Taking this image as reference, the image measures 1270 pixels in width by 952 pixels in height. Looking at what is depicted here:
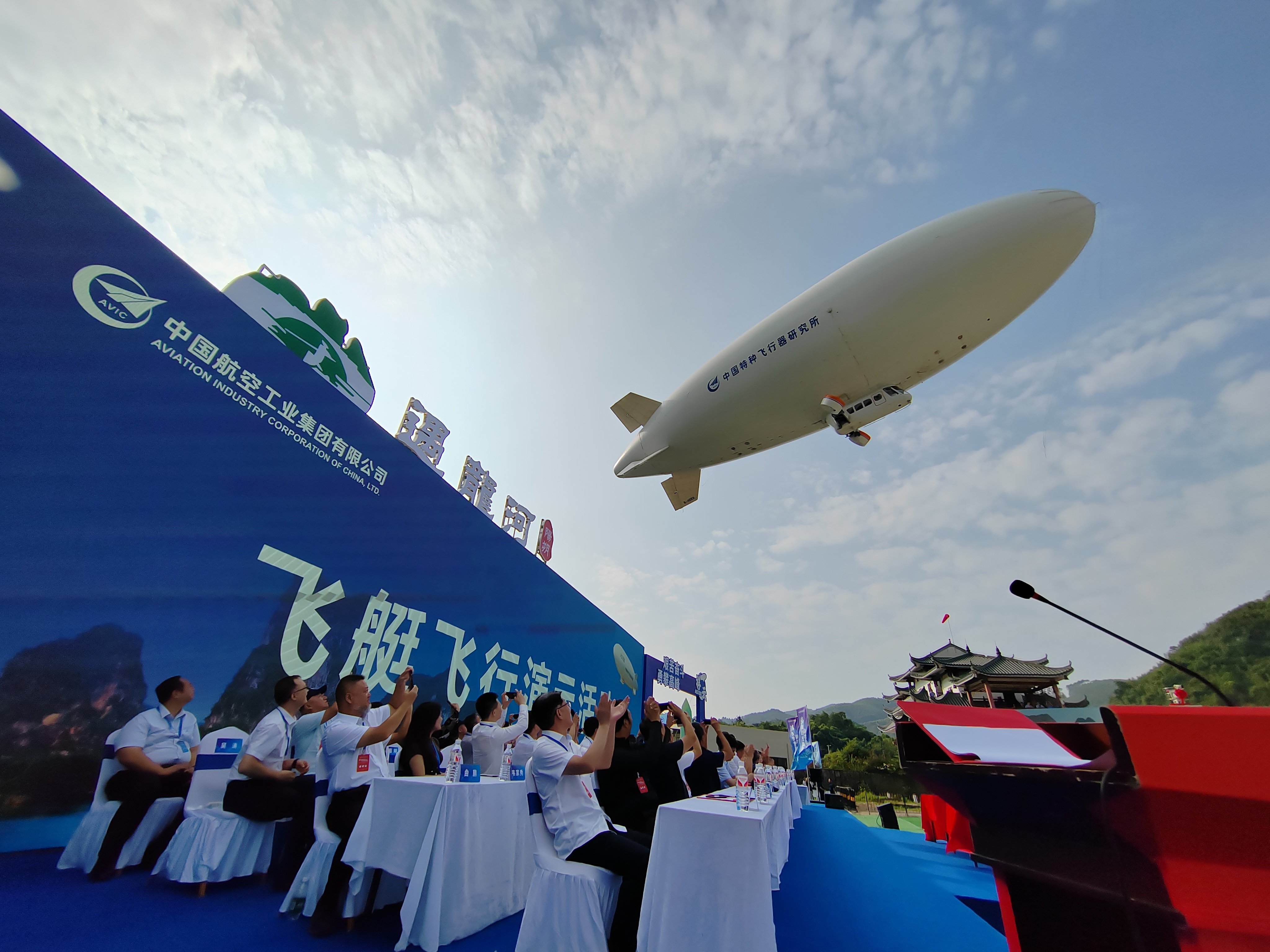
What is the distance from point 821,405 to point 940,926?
505 cm

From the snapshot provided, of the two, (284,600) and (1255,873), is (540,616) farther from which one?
(1255,873)

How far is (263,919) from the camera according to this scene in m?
2.83

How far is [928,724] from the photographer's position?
3.16 ft

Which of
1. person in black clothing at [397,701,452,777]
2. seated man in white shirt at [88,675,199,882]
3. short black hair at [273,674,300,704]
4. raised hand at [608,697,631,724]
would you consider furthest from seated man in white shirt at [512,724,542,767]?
seated man in white shirt at [88,675,199,882]

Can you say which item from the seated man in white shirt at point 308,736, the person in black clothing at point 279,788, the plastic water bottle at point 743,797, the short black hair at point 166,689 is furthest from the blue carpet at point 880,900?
the short black hair at point 166,689

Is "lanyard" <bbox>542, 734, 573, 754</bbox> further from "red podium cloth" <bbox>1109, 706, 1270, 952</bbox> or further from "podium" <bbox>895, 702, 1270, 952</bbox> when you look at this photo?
"red podium cloth" <bbox>1109, 706, 1270, 952</bbox>

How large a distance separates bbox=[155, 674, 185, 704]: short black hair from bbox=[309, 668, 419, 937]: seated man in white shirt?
1639mm

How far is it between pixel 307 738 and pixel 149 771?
0.97 metres

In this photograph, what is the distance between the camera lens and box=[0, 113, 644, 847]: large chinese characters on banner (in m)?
3.14

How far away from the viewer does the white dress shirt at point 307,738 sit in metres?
3.62

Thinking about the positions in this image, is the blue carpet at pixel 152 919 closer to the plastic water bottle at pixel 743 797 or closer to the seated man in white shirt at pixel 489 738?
the seated man in white shirt at pixel 489 738

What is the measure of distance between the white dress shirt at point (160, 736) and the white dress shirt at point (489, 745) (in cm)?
198

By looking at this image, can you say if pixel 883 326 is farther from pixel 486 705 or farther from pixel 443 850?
pixel 443 850

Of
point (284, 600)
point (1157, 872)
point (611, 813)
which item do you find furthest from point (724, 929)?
point (284, 600)
